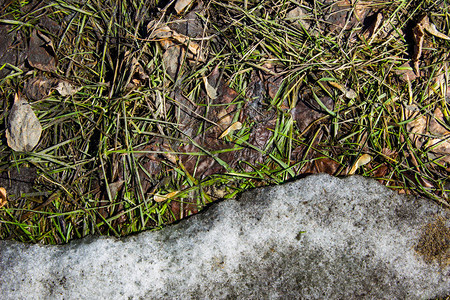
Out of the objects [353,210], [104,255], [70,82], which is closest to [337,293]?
[353,210]

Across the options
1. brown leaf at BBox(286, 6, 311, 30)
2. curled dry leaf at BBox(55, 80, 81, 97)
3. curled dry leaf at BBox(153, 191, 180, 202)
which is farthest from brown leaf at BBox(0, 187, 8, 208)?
brown leaf at BBox(286, 6, 311, 30)

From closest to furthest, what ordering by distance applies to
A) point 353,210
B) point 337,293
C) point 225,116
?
point 337,293 → point 353,210 → point 225,116

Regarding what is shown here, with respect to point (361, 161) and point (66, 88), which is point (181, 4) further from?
point (361, 161)

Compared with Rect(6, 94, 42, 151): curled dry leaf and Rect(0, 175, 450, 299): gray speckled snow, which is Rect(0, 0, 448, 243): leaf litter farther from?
Rect(0, 175, 450, 299): gray speckled snow

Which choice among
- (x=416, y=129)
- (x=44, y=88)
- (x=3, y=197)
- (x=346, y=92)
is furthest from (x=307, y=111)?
(x=3, y=197)

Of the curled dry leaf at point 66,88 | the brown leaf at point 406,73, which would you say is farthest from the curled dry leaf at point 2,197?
the brown leaf at point 406,73

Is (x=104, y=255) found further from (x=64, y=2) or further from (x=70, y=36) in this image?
(x=64, y=2)
